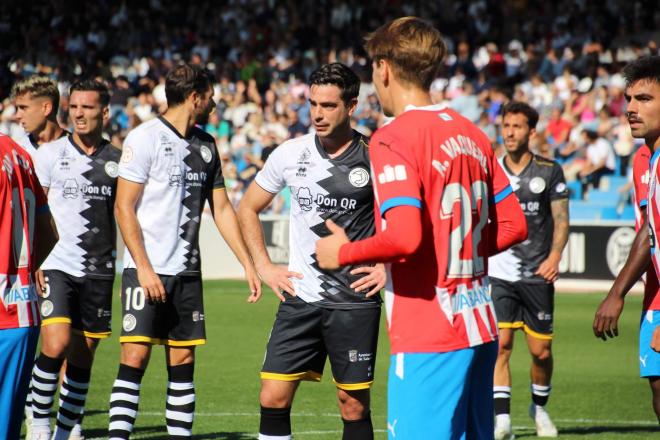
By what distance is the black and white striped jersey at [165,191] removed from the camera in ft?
24.0

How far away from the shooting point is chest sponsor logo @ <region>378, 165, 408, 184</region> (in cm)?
426

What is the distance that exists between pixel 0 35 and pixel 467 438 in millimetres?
35110

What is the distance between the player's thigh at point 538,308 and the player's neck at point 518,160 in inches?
40.4

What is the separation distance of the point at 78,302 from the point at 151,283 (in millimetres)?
1397

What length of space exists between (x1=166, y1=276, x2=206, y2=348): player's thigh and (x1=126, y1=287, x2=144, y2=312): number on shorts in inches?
7.2

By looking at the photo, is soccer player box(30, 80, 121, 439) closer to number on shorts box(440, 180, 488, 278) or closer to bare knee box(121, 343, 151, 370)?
bare knee box(121, 343, 151, 370)

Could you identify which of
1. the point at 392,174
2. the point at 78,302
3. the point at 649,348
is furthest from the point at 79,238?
the point at 392,174

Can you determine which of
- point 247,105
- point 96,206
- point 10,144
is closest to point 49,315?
point 96,206

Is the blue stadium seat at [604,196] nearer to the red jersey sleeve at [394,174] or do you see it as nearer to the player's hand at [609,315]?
the player's hand at [609,315]

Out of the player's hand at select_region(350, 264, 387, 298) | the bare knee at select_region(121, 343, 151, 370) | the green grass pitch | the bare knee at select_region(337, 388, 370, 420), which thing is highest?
the player's hand at select_region(350, 264, 387, 298)

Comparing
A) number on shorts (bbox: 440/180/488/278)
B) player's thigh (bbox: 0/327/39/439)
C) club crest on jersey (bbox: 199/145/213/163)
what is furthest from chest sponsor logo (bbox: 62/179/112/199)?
number on shorts (bbox: 440/180/488/278)

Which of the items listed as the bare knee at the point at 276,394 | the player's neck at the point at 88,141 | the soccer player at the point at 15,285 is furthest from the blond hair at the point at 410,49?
the player's neck at the point at 88,141

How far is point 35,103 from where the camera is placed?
8781 millimetres

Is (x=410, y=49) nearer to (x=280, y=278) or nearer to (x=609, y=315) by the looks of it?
(x=609, y=315)
